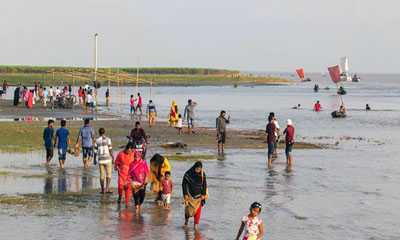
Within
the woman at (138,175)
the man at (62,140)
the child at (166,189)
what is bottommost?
the child at (166,189)

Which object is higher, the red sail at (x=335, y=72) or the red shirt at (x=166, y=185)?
the red sail at (x=335, y=72)

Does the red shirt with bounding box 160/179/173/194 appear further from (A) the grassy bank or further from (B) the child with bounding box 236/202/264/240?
(A) the grassy bank

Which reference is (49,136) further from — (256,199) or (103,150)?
(256,199)

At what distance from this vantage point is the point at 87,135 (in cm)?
2061

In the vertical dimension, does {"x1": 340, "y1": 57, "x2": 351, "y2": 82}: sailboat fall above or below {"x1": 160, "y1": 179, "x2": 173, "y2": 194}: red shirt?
Answer: above

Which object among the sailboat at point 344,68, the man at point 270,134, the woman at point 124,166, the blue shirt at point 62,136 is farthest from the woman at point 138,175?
the sailboat at point 344,68

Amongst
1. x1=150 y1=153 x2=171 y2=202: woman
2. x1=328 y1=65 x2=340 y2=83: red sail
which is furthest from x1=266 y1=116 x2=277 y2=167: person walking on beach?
x1=328 y1=65 x2=340 y2=83: red sail

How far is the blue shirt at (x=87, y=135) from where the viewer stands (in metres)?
20.5

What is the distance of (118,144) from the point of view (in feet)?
95.4

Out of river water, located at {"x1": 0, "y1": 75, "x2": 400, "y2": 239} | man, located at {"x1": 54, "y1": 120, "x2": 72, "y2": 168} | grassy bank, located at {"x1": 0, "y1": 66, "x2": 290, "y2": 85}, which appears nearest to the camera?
river water, located at {"x1": 0, "y1": 75, "x2": 400, "y2": 239}

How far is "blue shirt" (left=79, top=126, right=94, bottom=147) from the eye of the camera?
67.2 feet

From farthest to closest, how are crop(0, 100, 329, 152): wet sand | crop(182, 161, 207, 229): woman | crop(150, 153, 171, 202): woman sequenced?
1. crop(0, 100, 329, 152): wet sand
2. crop(150, 153, 171, 202): woman
3. crop(182, 161, 207, 229): woman

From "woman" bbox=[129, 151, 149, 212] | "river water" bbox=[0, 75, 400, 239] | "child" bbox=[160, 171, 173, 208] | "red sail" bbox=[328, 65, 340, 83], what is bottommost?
"river water" bbox=[0, 75, 400, 239]

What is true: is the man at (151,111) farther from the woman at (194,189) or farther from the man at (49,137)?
the woman at (194,189)
